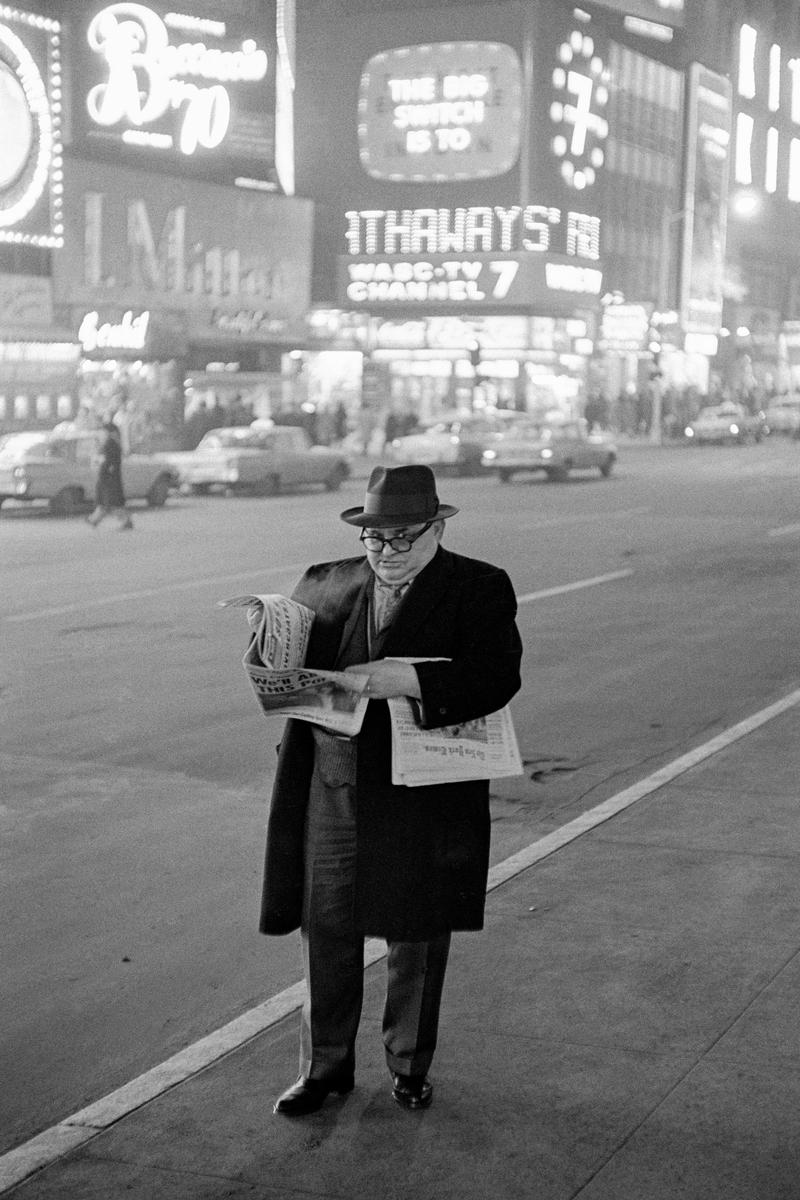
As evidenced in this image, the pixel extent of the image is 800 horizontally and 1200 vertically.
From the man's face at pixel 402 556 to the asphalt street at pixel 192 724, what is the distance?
1689 millimetres

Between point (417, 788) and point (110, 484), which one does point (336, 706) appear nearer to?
point (417, 788)

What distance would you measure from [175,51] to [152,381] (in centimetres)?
1244

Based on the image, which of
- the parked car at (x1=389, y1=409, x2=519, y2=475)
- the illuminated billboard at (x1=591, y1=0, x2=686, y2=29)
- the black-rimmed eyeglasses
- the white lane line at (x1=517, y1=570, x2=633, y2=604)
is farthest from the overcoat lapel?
the illuminated billboard at (x1=591, y1=0, x2=686, y2=29)

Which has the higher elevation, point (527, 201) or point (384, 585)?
point (527, 201)

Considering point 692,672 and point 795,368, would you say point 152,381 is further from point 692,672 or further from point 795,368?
point 795,368

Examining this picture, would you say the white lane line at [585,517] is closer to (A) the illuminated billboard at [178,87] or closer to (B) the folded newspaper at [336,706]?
(B) the folded newspaper at [336,706]

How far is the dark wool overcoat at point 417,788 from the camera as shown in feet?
16.0

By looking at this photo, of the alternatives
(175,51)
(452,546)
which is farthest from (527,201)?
(452,546)

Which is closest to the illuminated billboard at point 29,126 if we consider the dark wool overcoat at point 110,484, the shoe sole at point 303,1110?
the dark wool overcoat at point 110,484

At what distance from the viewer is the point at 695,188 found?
88.0 m

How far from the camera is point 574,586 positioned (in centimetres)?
1930

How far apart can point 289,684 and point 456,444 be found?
37.6 metres

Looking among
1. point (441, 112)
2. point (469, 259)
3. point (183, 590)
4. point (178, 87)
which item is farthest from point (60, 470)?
point (441, 112)

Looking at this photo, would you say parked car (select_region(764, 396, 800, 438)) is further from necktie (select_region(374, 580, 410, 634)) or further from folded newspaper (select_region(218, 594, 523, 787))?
folded newspaper (select_region(218, 594, 523, 787))
